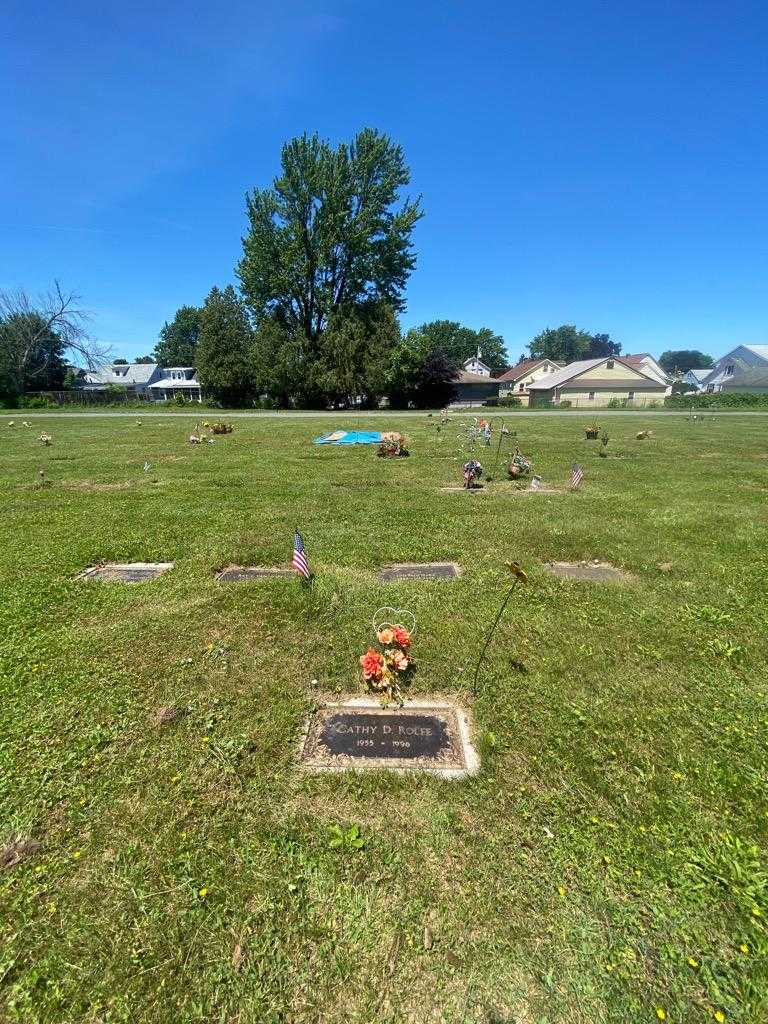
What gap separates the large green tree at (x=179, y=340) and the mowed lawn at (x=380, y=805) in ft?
288

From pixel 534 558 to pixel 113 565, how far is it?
5292 mm

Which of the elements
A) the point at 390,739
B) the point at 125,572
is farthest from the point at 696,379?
the point at 390,739

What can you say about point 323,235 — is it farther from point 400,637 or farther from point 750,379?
point 750,379

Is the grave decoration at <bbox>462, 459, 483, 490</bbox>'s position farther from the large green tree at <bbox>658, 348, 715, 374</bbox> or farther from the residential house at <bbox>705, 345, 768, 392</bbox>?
the large green tree at <bbox>658, 348, 715, 374</bbox>

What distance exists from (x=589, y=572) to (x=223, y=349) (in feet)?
123

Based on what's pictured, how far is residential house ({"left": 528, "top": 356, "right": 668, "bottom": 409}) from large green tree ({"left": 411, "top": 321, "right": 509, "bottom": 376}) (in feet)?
109

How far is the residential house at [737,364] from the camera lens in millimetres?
53125

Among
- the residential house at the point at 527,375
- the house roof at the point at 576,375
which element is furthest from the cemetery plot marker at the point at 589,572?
the residential house at the point at 527,375

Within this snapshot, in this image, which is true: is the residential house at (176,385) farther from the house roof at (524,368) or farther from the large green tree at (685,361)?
the large green tree at (685,361)

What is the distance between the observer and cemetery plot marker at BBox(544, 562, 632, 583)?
17.3ft

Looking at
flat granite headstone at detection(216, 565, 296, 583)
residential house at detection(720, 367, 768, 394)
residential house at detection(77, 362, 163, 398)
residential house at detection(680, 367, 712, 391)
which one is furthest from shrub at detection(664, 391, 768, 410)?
residential house at detection(77, 362, 163, 398)

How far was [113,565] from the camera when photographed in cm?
568

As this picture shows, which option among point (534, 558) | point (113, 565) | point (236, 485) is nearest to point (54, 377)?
point (236, 485)

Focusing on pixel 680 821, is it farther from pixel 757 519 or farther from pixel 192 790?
pixel 757 519
